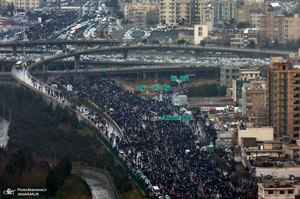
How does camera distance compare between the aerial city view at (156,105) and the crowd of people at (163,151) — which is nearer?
the crowd of people at (163,151)

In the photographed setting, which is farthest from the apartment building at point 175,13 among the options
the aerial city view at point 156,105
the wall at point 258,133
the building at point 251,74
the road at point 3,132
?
the wall at point 258,133

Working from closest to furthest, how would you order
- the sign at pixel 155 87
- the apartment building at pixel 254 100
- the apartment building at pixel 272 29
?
the apartment building at pixel 254 100 → the sign at pixel 155 87 → the apartment building at pixel 272 29

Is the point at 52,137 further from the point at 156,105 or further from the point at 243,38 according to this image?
the point at 243,38

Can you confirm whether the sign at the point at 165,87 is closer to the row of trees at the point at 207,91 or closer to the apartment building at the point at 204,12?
the row of trees at the point at 207,91

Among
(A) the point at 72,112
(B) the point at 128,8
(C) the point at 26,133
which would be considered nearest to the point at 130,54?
(B) the point at 128,8

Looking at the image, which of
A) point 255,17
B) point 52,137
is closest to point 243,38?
point 255,17

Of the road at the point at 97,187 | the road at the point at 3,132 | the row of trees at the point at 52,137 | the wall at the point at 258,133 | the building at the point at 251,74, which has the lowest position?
the road at the point at 97,187

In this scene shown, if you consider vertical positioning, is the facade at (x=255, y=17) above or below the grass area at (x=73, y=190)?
above

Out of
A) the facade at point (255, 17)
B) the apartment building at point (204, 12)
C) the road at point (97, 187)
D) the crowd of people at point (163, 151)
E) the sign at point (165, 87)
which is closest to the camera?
the crowd of people at point (163, 151)
